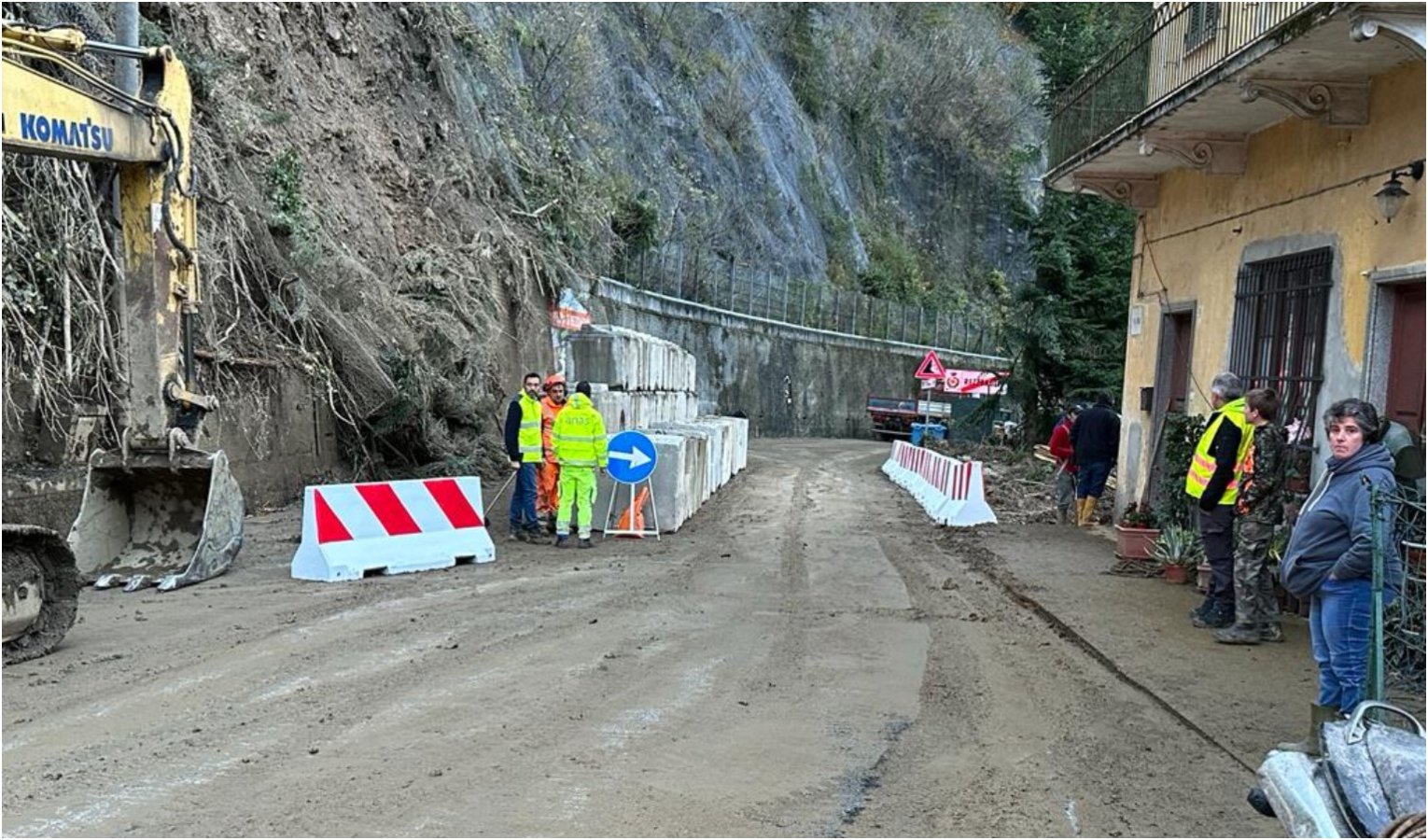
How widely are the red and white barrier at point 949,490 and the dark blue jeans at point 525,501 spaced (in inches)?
222

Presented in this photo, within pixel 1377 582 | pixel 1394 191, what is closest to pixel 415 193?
pixel 1394 191

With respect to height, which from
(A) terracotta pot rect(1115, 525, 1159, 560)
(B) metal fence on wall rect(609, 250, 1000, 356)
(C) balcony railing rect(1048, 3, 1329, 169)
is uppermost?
(C) balcony railing rect(1048, 3, 1329, 169)

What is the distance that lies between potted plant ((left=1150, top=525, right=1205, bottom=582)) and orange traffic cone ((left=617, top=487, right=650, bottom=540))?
5.62m

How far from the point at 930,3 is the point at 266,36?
2273 inches

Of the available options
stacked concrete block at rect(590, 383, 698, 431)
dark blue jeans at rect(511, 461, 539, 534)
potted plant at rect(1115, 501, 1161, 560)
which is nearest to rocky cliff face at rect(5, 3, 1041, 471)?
stacked concrete block at rect(590, 383, 698, 431)

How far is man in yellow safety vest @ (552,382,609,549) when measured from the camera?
41.8 ft

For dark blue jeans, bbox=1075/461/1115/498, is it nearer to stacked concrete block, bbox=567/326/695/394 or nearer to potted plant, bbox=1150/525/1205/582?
potted plant, bbox=1150/525/1205/582

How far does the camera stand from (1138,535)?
477 inches

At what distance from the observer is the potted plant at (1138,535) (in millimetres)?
12070

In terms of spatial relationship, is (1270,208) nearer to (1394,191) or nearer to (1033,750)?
(1394,191)

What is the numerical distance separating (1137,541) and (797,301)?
114 feet

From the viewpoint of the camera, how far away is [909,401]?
42.8 meters

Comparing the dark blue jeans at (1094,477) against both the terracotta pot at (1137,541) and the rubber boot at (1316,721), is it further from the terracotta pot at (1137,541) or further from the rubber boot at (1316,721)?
the rubber boot at (1316,721)

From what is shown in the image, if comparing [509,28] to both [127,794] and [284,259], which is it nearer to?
[284,259]
